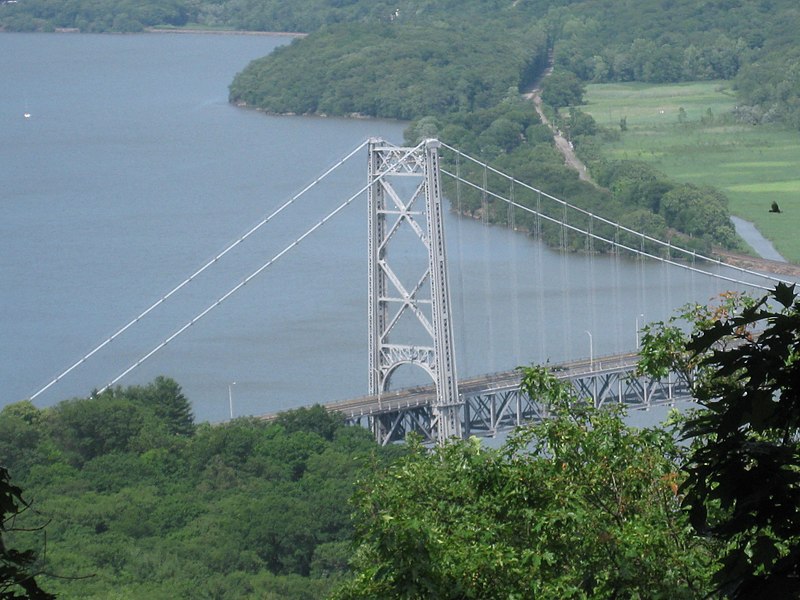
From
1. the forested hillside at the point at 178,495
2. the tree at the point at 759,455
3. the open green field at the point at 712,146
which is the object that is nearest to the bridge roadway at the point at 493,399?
the forested hillside at the point at 178,495

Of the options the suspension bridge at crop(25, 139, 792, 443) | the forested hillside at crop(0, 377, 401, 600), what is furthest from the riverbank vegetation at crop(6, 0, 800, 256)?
the forested hillside at crop(0, 377, 401, 600)

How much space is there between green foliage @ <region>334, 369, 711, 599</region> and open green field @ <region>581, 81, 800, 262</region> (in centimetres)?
1849

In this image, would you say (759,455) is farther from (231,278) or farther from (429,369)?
(231,278)

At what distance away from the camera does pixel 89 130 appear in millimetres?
35625

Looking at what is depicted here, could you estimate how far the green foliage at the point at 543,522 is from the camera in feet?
13.1

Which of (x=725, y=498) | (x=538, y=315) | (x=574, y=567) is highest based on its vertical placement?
(x=725, y=498)

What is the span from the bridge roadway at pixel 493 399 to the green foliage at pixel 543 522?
1031 centimetres

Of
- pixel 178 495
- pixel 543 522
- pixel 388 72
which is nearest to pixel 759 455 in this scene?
pixel 543 522

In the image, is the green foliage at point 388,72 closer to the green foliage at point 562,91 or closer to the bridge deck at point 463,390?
the green foliage at point 562,91

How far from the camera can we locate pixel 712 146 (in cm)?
3222

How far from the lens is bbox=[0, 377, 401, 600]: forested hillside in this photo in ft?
33.5

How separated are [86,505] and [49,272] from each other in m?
10.0

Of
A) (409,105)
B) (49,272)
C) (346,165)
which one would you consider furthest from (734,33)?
(49,272)

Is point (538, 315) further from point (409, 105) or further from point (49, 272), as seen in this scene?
point (409, 105)
